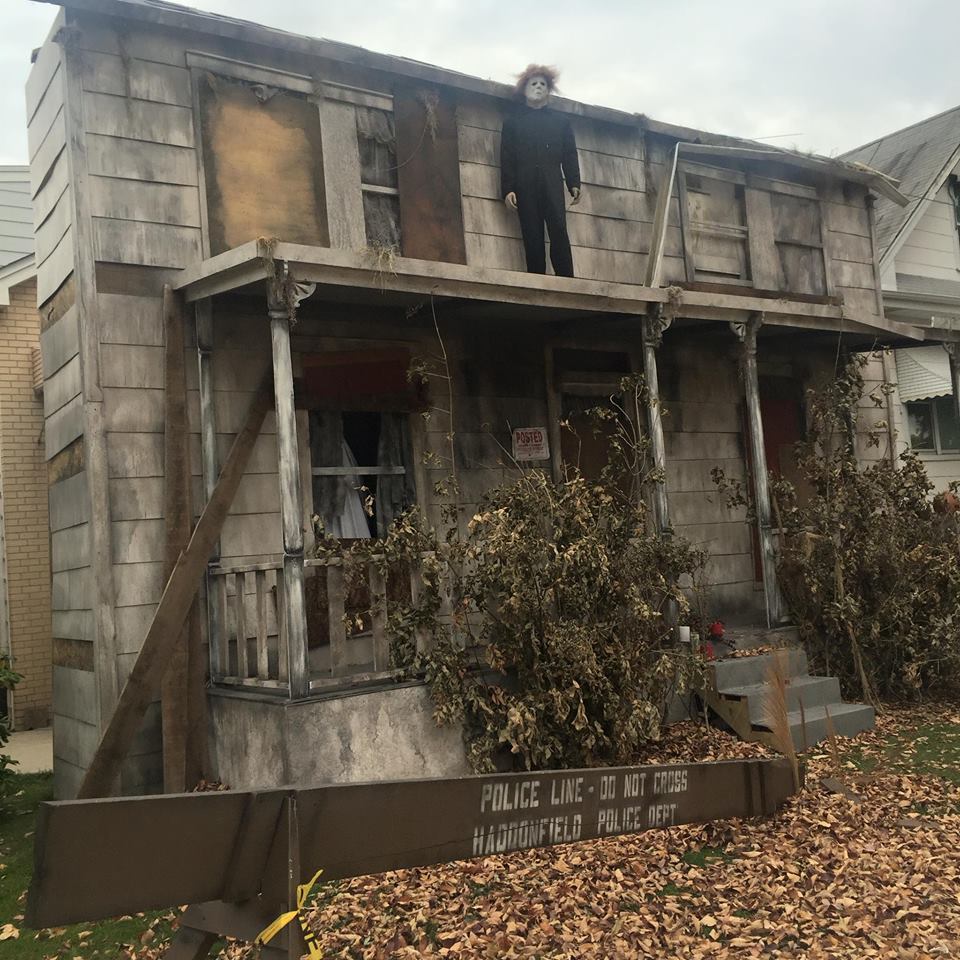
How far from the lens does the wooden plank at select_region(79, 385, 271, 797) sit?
6.69 m

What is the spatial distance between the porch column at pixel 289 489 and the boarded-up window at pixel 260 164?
5.02ft

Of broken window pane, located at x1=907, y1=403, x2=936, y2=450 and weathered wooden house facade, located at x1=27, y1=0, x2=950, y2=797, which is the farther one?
broken window pane, located at x1=907, y1=403, x2=936, y2=450

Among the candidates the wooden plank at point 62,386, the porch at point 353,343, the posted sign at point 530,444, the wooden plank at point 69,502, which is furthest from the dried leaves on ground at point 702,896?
the posted sign at point 530,444

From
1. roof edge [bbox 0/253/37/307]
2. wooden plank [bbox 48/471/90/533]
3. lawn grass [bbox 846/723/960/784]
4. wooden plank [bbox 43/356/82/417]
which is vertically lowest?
lawn grass [bbox 846/723/960/784]

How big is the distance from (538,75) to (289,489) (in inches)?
189

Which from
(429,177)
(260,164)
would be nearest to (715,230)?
(429,177)

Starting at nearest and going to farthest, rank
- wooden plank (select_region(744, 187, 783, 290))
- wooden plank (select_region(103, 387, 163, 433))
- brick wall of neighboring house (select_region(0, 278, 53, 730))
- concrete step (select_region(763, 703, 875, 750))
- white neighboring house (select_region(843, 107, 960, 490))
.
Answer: wooden plank (select_region(103, 387, 163, 433))
concrete step (select_region(763, 703, 875, 750))
wooden plank (select_region(744, 187, 783, 290))
brick wall of neighboring house (select_region(0, 278, 53, 730))
white neighboring house (select_region(843, 107, 960, 490))

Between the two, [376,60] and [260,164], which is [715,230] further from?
[260,164]

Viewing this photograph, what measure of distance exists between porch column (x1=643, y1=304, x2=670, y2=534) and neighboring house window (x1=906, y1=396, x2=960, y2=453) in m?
8.38

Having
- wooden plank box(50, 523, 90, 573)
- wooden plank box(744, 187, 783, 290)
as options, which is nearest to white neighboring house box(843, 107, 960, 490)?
wooden plank box(744, 187, 783, 290)

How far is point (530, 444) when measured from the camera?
9.80 meters

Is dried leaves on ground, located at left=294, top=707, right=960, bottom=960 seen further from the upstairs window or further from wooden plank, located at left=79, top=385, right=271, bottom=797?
the upstairs window

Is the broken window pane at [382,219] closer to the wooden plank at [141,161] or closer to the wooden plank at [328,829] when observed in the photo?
the wooden plank at [141,161]

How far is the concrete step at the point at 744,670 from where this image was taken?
847 cm
